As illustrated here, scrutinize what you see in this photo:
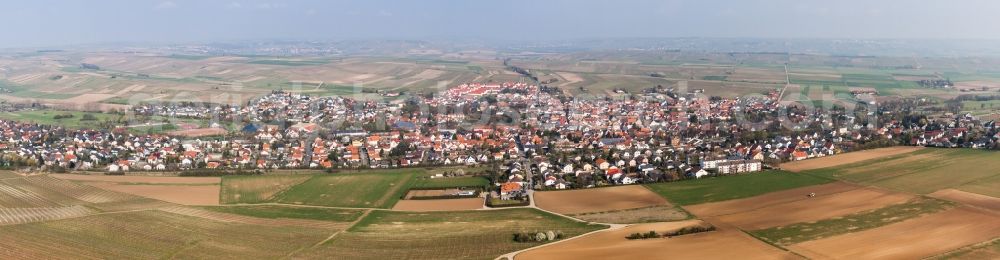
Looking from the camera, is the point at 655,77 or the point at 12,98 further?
the point at 655,77

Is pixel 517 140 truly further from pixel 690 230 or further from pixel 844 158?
pixel 690 230

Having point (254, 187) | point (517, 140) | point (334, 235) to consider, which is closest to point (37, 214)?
point (254, 187)

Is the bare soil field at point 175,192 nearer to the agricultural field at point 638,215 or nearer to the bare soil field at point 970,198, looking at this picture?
the agricultural field at point 638,215

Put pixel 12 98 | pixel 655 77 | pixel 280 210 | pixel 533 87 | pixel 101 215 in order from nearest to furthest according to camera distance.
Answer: pixel 101 215
pixel 280 210
pixel 12 98
pixel 533 87
pixel 655 77

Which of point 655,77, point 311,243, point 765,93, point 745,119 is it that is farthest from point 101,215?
point 655,77

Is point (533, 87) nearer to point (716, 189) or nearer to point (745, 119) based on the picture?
point (745, 119)

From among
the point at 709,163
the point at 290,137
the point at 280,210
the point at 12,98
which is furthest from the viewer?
the point at 12,98

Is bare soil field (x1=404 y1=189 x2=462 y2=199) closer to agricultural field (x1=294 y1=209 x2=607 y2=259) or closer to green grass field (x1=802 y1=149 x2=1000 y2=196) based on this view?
A: agricultural field (x1=294 y1=209 x2=607 y2=259)
